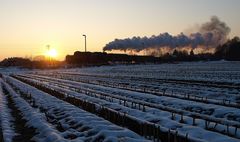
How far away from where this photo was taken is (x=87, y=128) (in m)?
10.4

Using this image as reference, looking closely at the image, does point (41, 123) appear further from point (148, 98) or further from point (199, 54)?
point (199, 54)

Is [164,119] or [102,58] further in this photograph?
[102,58]

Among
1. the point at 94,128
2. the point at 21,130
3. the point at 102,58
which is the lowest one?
the point at 21,130

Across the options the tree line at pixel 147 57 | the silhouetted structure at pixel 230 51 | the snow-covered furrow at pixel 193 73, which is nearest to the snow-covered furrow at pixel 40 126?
the snow-covered furrow at pixel 193 73

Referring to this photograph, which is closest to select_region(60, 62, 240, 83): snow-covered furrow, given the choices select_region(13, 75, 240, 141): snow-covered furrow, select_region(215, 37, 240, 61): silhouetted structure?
select_region(13, 75, 240, 141): snow-covered furrow

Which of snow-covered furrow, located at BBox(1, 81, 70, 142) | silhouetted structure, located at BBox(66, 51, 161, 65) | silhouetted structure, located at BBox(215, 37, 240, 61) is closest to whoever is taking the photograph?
snow-covered furrow, located at BBox(1, 81, 70, 142)

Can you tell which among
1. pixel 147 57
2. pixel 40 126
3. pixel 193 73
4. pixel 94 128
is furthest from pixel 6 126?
pixel 147 57

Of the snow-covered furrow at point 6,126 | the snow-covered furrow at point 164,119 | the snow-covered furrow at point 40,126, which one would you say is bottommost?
the snow-covered furrow at point 6,126

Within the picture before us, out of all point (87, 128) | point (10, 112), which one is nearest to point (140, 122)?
point (87, 128)

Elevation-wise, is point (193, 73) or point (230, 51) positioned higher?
point (230, 51)

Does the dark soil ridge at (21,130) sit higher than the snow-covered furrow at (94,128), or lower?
lower

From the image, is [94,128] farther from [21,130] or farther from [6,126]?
[6,126]

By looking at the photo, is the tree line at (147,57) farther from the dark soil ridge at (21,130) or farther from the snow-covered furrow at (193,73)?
the dark soil ridge at (21,130)

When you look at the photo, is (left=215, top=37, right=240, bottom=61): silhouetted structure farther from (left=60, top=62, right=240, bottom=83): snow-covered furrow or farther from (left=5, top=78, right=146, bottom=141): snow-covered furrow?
(left=5, top=78, right=146, bottom=141): snow-covered furrow
